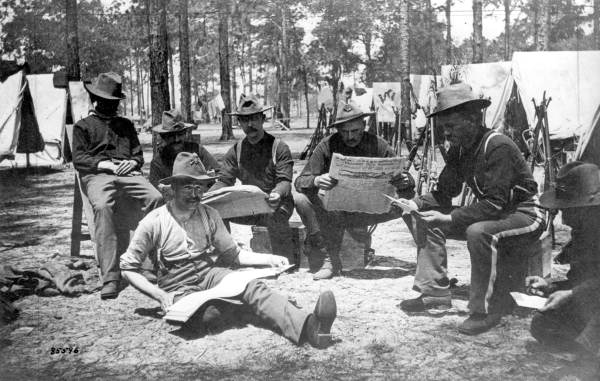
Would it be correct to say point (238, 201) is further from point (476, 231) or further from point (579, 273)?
point (579, 273)

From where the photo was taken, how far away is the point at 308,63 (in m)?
36.9

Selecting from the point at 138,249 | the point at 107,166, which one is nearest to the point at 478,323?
the point at 138,249

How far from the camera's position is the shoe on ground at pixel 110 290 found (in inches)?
186

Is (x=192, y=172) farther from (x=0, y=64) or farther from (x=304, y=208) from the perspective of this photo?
(x=0, y=64)

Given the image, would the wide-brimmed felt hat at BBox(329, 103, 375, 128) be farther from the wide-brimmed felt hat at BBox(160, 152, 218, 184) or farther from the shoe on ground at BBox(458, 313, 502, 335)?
the shoe on ground at BBox(458, 313, 502, 335)

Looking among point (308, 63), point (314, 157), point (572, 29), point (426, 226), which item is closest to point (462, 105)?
point (426, 226)

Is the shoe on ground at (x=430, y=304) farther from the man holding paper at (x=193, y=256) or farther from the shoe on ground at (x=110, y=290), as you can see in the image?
the shoe on ground at (x=110, y=290)

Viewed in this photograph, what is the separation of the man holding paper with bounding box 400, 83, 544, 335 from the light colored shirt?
4.63 feet

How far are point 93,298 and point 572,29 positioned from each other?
38.6 meters

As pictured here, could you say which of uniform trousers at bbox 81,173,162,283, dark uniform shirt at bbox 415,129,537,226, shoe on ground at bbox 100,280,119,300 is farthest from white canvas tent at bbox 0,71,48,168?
dark uniform shirt at bbox 415,129,537,226

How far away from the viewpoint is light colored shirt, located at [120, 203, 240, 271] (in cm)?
389

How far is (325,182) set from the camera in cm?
502

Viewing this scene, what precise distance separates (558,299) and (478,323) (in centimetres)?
72

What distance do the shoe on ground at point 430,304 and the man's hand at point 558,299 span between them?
1.06m
